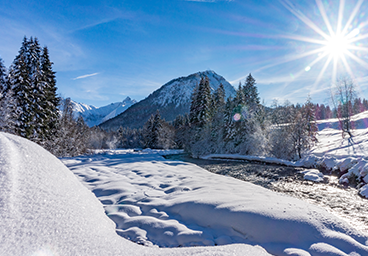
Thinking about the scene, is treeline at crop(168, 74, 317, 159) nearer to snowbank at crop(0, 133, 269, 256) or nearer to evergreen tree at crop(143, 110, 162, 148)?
evergreen tree at crop(143, 110, 162, 148)

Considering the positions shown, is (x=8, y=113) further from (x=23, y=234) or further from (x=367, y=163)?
(x=367, y=163)

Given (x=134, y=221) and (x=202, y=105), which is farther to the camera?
(x=202, y=105)

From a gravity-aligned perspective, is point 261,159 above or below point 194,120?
below

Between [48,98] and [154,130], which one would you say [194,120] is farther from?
[48,98]

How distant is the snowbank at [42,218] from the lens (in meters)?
1.79

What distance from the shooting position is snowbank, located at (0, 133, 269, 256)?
1.79m

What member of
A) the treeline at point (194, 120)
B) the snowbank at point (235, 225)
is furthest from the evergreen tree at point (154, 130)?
the snowbank at point (235, 225)

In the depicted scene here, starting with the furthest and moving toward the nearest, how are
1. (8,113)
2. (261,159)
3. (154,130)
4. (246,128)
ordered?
1. (154,130)
2. (246,128)
3. (261,159)
4. (8,113)

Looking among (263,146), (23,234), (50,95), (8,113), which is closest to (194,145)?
(263,146)

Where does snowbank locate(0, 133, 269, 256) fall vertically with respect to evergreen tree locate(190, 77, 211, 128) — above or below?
below

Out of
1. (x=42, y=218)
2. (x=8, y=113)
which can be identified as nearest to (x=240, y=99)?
(x=8, y=113)

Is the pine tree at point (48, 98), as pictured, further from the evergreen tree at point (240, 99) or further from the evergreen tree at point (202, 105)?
the evergreen tree at point (240, 99)

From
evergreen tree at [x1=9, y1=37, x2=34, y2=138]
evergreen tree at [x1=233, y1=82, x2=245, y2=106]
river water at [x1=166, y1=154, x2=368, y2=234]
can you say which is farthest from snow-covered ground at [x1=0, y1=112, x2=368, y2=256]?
evergreen tree at [x1=233, y1=82, x2=245, y2=106]

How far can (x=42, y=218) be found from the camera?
2.11 metres
